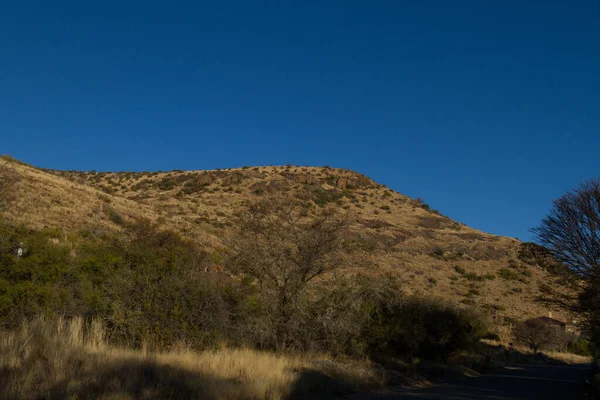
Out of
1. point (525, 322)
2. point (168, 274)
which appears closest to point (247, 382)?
point (168, 274)

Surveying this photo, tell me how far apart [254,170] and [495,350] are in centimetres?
5840

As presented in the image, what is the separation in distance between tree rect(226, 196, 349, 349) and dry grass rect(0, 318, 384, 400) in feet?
9.22

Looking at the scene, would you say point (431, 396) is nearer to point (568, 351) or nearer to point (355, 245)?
point (355, 245)

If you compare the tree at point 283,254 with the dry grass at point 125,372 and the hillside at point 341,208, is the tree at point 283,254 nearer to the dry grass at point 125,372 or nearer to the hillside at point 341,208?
the dry grass at point 125,372

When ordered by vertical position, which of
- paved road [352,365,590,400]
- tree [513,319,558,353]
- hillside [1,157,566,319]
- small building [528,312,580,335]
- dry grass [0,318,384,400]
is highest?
hillside [1,157,566,319]

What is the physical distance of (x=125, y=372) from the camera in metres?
7.64

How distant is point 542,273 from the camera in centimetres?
5150

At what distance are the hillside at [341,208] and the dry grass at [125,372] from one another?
26.8 feet

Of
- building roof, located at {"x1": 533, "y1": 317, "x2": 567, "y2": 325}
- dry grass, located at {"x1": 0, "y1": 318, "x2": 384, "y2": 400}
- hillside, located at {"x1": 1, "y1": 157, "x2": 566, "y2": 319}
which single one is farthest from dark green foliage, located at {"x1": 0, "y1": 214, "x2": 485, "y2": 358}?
building roof, located at {"x1": 533, "y1": 317, "x2": 567, "y2": 325}

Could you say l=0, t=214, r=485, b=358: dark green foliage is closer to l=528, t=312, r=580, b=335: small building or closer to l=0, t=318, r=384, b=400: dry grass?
l=0, t=318, r=384, b=400: dry grass

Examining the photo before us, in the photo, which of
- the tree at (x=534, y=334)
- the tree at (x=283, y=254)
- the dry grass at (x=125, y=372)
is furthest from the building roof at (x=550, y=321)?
the dry grass at (x=125, y=372)

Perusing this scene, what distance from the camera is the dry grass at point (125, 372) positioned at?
661cm

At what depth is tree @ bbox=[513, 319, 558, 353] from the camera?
36750 mm

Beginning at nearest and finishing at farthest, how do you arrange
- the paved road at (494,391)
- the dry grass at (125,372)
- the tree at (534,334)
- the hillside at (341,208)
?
the dry grass at (125,372) < the paved road at (494,391) < the hillside at (341,208) < the tree at (534,334)
